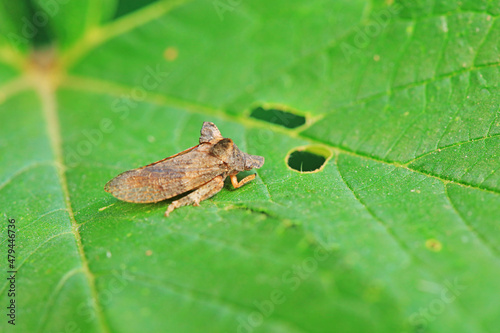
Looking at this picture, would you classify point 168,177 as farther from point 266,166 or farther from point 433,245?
point 433,245

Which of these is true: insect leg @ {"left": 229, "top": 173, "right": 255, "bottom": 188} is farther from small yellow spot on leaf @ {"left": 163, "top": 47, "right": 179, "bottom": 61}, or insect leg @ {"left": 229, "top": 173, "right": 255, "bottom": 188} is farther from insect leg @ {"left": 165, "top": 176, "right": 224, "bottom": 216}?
small yellow spot on leaf @ {"left": 163, "top": 47, "right": 179, "bottom": 61}

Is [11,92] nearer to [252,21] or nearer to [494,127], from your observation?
[252,21]

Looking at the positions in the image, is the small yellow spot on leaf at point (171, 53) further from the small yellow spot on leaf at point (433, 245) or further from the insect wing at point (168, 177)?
the small yellow spot on leaf at point (433, 245)

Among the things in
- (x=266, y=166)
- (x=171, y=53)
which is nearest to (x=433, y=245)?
(x=266, y=166)

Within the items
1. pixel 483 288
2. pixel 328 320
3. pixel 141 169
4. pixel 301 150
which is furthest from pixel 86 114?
pixel 483 288

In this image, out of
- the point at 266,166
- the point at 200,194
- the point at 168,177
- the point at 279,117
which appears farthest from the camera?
the point at 279,117

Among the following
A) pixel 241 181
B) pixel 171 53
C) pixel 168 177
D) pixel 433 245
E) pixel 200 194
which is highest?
pixel 171 53

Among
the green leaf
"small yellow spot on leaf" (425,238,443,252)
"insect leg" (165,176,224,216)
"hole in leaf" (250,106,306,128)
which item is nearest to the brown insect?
"insect leg" (165,176,224,216)
